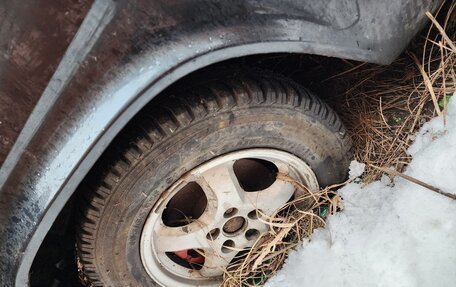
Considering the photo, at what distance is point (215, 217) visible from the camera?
1700 millimetres

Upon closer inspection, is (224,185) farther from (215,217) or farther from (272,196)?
(272,196)

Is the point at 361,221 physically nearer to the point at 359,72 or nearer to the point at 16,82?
the point at 359,72

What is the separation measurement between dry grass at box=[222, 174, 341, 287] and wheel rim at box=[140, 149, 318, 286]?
0.12 ft

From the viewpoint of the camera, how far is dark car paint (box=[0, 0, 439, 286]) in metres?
1.14

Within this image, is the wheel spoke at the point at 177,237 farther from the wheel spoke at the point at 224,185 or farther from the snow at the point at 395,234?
the snow at the point at 395,234

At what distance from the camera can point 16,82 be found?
1.19 metres

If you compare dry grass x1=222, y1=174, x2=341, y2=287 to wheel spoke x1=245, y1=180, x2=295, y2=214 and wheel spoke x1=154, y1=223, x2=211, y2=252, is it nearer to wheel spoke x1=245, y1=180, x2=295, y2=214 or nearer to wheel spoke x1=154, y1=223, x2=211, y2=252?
wheel spoke x1=245, y1=180, x2=295, y2=214

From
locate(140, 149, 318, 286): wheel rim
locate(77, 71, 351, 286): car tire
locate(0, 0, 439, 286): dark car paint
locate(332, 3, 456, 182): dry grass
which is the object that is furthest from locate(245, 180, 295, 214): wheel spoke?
locate(0, 0, 439, 286): dark car paint

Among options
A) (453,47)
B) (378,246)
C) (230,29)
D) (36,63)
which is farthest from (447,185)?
(36,63)

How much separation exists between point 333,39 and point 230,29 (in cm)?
29

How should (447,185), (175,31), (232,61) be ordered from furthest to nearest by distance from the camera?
(447,185) → (232,61) → (175,31)

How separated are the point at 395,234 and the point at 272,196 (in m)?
0.43

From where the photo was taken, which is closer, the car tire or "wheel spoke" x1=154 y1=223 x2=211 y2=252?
the car tire

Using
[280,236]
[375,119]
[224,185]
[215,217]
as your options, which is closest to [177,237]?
[215,217]
